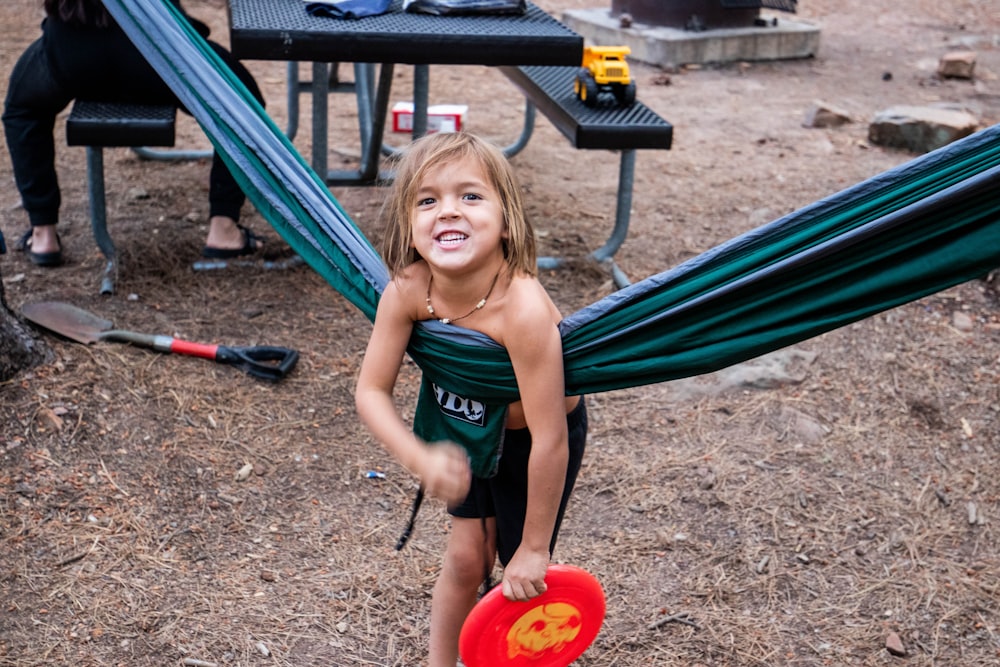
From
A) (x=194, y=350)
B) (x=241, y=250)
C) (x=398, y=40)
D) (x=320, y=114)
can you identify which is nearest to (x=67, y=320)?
(x=194, y=350)

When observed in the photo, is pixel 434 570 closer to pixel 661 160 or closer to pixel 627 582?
pixel 627 582

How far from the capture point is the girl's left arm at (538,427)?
1.41 meters

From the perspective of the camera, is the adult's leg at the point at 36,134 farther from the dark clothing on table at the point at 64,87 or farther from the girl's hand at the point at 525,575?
the girl's hand at the point at 525,575

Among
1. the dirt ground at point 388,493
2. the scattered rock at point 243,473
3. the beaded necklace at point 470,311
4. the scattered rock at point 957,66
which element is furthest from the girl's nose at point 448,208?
the scattered rock at point 957,66

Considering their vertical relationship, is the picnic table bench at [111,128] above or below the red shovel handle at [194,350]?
above

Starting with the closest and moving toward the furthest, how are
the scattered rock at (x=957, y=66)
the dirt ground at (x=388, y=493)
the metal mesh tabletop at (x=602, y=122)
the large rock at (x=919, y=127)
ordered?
the dirt ground at (x=388, y=493) < the metal mesh tabletop at (x=602, y=122) < the large rock at (x=919, y=127) < the scattered rock at (x=957, y=66)

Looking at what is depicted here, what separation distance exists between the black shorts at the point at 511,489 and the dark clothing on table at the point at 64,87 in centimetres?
182

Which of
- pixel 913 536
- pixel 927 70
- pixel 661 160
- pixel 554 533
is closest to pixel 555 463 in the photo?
pixel 554 533

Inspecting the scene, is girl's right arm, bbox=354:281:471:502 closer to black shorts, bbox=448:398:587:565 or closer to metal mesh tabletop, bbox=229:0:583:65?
black shorts, bbox=448:398:587:565

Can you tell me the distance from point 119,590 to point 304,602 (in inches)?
13.5

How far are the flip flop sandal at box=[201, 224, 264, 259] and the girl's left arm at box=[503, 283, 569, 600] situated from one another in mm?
2057

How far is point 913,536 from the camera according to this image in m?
2.26

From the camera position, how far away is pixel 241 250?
10.9 ft

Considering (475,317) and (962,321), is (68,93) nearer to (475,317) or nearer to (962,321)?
(475,317)
